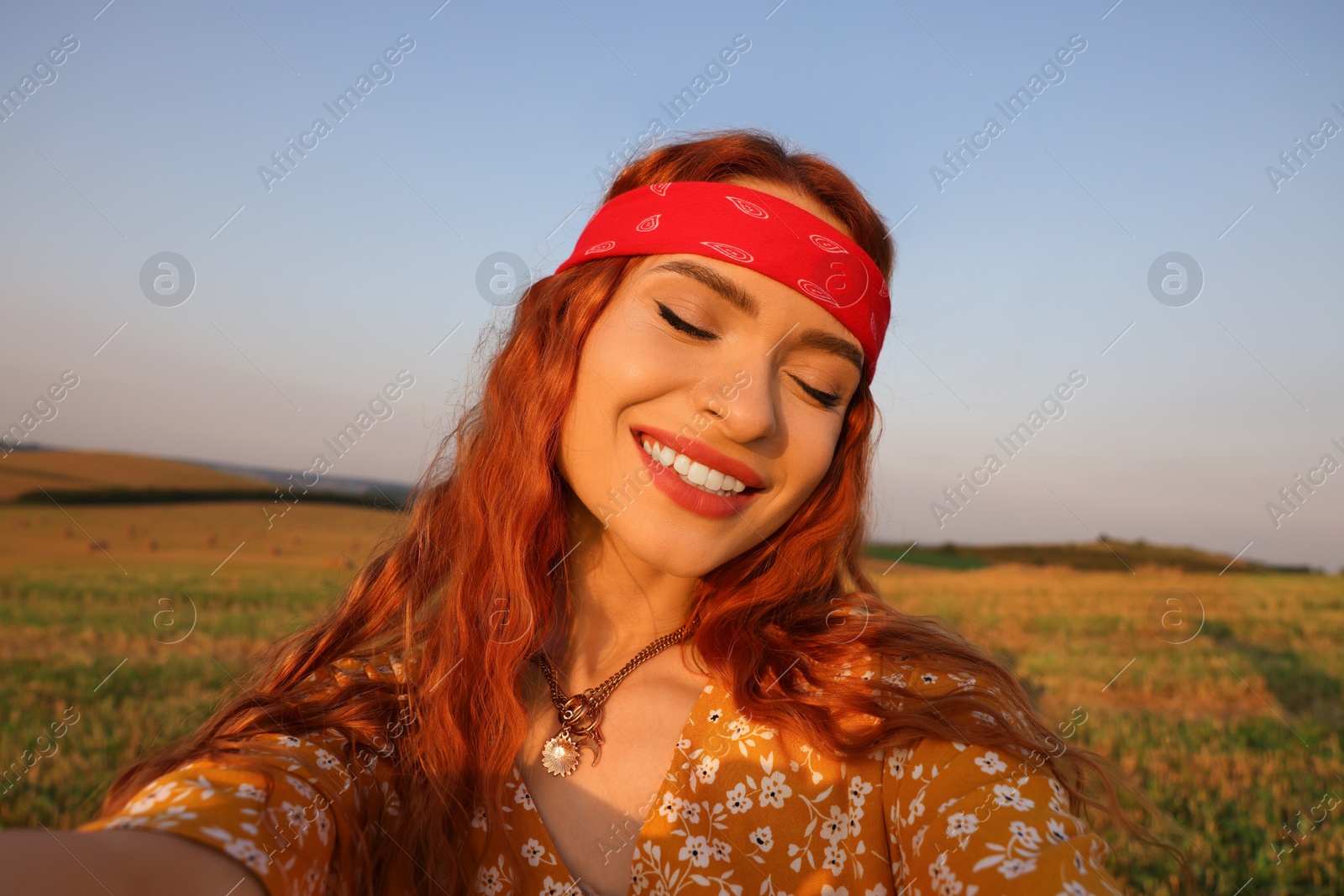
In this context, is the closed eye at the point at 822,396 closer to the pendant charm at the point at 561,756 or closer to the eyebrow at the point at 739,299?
the eyebrow at the point at 739,299

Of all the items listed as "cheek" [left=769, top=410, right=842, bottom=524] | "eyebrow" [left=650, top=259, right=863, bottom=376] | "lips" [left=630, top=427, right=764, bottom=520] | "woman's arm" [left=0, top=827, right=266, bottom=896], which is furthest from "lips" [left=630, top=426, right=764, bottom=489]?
"woman's arm" [left=0, top=827, right=266, bottom=896]

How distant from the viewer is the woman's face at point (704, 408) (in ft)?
7.56

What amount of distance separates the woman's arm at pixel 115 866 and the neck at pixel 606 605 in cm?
121

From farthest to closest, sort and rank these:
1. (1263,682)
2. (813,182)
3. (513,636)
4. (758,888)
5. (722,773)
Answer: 1. (1263,682)
2. (813,182)
3. (513,636)
4. (722,773)
5. (758,888)

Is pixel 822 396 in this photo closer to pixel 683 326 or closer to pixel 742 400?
pixel 742 400

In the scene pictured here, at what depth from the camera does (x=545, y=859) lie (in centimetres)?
214

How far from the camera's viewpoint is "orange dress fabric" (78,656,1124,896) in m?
1.69

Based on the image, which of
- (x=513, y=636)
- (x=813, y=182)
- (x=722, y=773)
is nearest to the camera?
(x=722, y=773)

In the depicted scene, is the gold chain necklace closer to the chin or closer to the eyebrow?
the chin

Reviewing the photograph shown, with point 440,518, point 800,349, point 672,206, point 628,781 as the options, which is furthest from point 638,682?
point 672,206

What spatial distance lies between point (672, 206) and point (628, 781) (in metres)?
1.83

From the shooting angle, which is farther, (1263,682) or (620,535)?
(1263,682)

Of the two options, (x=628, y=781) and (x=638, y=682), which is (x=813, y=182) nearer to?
(x=638, y=682)

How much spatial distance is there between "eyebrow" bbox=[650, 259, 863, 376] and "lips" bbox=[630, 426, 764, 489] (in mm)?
420
